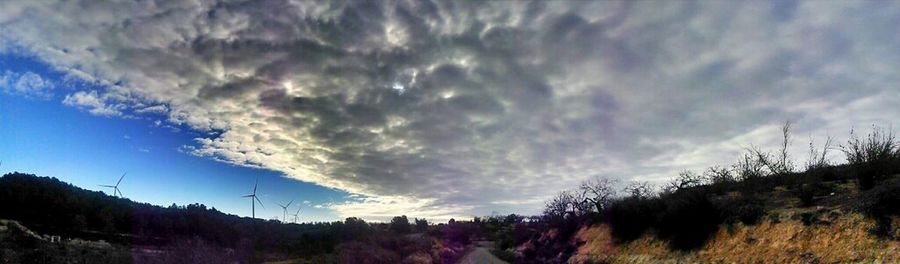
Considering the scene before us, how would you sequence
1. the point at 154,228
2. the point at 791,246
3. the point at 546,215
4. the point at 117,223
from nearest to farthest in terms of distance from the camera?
1. the point at 791,246
2. the point at 117,223
3. the point at 154,228
4. the point at 546,215

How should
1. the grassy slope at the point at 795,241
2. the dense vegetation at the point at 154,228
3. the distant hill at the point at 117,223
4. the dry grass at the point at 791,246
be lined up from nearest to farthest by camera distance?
the dry grass at the point at 791,246 < the grassy slope at the point at 795,241 < the dense vegetation at the point at 154,228 < the distant hill at the point at 117,223

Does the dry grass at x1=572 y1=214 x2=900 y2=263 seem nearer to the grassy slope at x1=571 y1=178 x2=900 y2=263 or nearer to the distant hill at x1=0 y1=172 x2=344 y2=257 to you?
the grassy slope at x1=571 y1=178 x2=900 y2=263

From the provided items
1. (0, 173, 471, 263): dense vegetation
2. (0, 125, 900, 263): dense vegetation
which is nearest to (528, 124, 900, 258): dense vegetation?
(0, 125, 900, 263): dense vegetation

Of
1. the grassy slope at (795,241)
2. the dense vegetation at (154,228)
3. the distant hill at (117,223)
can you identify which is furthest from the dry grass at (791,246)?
the distant hill at (117,223)

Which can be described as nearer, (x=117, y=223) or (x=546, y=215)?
(x=117, y=223)

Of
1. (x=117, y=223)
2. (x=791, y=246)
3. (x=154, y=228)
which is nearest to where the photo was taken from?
(x=791, y=246)

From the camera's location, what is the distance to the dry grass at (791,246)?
12039mm

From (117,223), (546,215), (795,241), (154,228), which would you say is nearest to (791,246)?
(795,241)

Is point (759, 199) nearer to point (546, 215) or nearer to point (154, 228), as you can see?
point (546, 215)

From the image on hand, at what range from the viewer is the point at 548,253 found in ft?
111

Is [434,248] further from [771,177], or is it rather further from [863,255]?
[863,255]

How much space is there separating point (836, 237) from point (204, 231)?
55.4 meters

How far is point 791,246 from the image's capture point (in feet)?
47.2

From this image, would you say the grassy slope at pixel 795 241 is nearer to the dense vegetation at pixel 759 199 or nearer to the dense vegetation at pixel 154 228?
the dense vegetation at pixel 759 199
